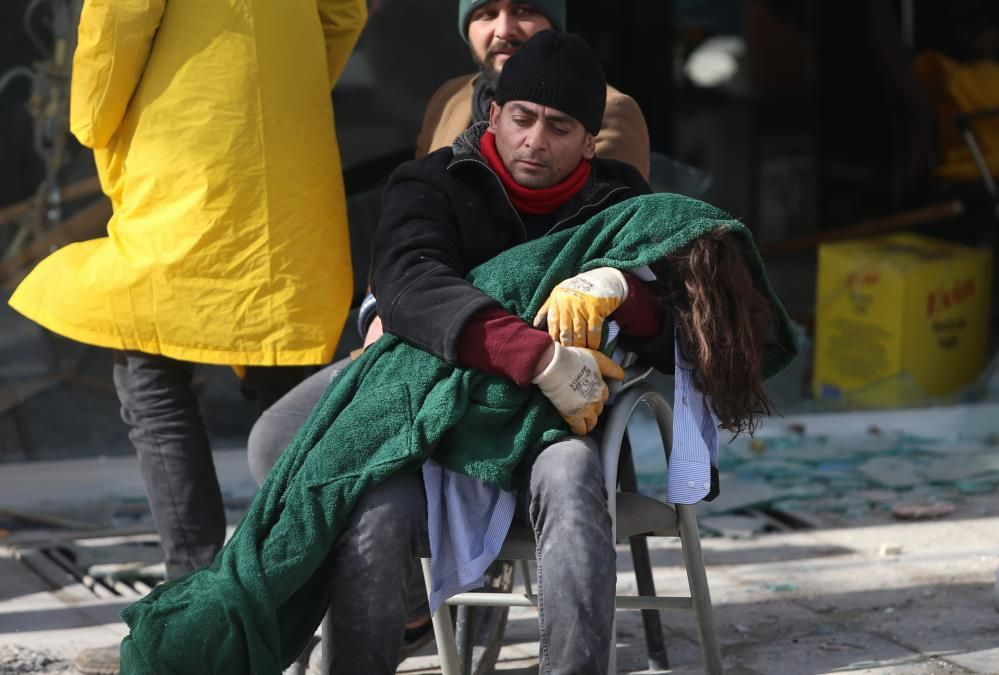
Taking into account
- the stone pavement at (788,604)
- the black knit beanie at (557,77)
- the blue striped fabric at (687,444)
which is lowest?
the stone pavement at (788,604)

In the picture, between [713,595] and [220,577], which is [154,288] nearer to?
[220,577]

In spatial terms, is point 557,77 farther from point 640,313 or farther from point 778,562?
point 778,562

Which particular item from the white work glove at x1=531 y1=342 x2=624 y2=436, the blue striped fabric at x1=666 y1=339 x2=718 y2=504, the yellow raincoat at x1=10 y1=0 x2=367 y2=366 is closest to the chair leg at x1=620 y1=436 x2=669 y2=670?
the blue striped fabric at x1=666 y1=339 x2=718 y2=504

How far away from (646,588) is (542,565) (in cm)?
82

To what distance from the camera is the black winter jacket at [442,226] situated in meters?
2.76

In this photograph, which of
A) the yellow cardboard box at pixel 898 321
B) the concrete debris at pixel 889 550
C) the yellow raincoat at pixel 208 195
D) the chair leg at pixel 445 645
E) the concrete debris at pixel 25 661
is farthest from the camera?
the yellow cardboard box at pixel 898 321

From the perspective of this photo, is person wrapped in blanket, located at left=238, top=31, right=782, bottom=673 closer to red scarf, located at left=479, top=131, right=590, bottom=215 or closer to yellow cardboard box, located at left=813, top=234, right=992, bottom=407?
red scarf, located at left=479, top=131, right=590, bottom=215

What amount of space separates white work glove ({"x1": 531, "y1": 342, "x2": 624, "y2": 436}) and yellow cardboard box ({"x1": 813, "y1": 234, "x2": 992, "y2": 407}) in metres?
2.98

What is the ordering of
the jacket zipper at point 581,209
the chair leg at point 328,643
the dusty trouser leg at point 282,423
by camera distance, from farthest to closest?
the dusty trouser leg at point 282,423 → the jacket zipper at point 581,209 → the chair leg at point 328,643

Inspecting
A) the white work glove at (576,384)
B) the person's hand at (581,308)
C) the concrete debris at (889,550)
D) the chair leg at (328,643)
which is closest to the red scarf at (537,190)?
the person's hand at (581,308)

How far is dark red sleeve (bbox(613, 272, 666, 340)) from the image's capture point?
2.81 m

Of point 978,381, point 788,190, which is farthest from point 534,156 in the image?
point 788,190

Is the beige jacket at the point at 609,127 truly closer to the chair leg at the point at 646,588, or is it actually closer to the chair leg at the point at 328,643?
the chair leg at the point at 646,588

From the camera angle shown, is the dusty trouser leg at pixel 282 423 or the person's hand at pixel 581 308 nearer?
the person's hand at pixel 581 308
